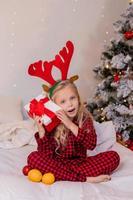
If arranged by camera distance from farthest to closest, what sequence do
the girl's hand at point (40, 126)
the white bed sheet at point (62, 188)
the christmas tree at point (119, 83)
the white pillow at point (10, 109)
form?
the christmas tree at point (119, 83) < the white pillow at point (10, 109) < the girl's hand at point (40, 126) < the white bed sheet at point (62, 188)

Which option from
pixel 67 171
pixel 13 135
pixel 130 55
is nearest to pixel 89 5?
pixel 130 55

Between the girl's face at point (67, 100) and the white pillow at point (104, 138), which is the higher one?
the girl's face at point (67, 100)

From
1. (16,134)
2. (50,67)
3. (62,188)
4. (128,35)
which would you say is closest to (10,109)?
(16,134)

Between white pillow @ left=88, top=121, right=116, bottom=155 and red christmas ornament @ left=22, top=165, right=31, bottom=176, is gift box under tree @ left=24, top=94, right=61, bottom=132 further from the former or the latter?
white pillow @ left=88, top=121, right=116, bottom=155

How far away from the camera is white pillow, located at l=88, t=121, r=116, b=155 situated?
2.23m

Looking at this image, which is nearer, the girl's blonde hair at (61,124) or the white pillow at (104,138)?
the girl's blonde hair at (61,124)

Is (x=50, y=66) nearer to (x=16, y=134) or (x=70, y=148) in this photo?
(x=70, y=148)

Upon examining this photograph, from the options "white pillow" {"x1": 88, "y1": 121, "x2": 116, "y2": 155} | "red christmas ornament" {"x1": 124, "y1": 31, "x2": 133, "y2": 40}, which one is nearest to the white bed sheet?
"white pillow" {"x1": 88, "y1": 121, "x2": 116, "y2": 155}

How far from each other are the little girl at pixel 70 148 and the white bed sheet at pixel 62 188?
0.22 feet

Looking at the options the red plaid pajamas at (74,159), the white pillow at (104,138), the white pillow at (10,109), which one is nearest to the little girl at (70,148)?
the red plaid pajamas at (74,159)

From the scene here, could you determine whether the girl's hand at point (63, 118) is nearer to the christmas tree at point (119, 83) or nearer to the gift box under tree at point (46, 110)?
the gift box under tree at point (46, 110)

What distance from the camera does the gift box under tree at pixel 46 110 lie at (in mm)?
1869

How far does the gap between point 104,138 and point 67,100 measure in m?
0.50

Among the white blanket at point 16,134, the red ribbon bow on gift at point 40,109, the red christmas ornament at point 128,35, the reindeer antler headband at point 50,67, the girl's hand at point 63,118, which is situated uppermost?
the red christmas ornament at point 128,35
